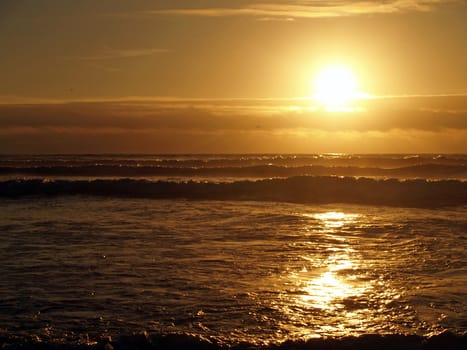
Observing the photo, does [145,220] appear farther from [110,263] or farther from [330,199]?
[330,199]

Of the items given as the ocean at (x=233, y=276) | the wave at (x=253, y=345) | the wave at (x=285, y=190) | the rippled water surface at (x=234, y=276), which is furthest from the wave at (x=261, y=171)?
the wave at (x=253, y=345)

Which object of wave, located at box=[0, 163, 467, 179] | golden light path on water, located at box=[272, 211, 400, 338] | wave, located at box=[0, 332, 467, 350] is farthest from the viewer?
wave, located at box=[0, 163, 467, 179]

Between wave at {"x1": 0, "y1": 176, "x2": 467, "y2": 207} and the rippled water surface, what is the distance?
6.12m

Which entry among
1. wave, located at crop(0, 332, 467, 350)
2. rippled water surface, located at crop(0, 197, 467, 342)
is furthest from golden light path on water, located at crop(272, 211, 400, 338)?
wave, located at crop(0, 332, 467, 350)

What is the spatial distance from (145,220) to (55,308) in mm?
8037

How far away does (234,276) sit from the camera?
898 cm

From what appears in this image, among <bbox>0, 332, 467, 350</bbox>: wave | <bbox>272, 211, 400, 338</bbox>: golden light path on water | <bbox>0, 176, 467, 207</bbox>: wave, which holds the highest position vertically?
<bbox>0, 176, 467, 207</bbox>: wave

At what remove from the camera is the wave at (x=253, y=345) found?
20.3ft

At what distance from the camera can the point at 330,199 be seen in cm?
2164

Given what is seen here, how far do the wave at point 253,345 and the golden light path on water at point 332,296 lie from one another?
0.21 meters

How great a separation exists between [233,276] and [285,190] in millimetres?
15315

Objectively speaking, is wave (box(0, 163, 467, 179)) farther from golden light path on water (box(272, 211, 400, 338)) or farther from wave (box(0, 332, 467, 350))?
wave (box(0, 332, 467, 350))

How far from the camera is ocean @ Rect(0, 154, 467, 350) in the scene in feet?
21.4

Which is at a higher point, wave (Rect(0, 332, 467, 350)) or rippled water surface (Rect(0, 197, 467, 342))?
rippled water surface (Rect(0, 197, 467, 342))
